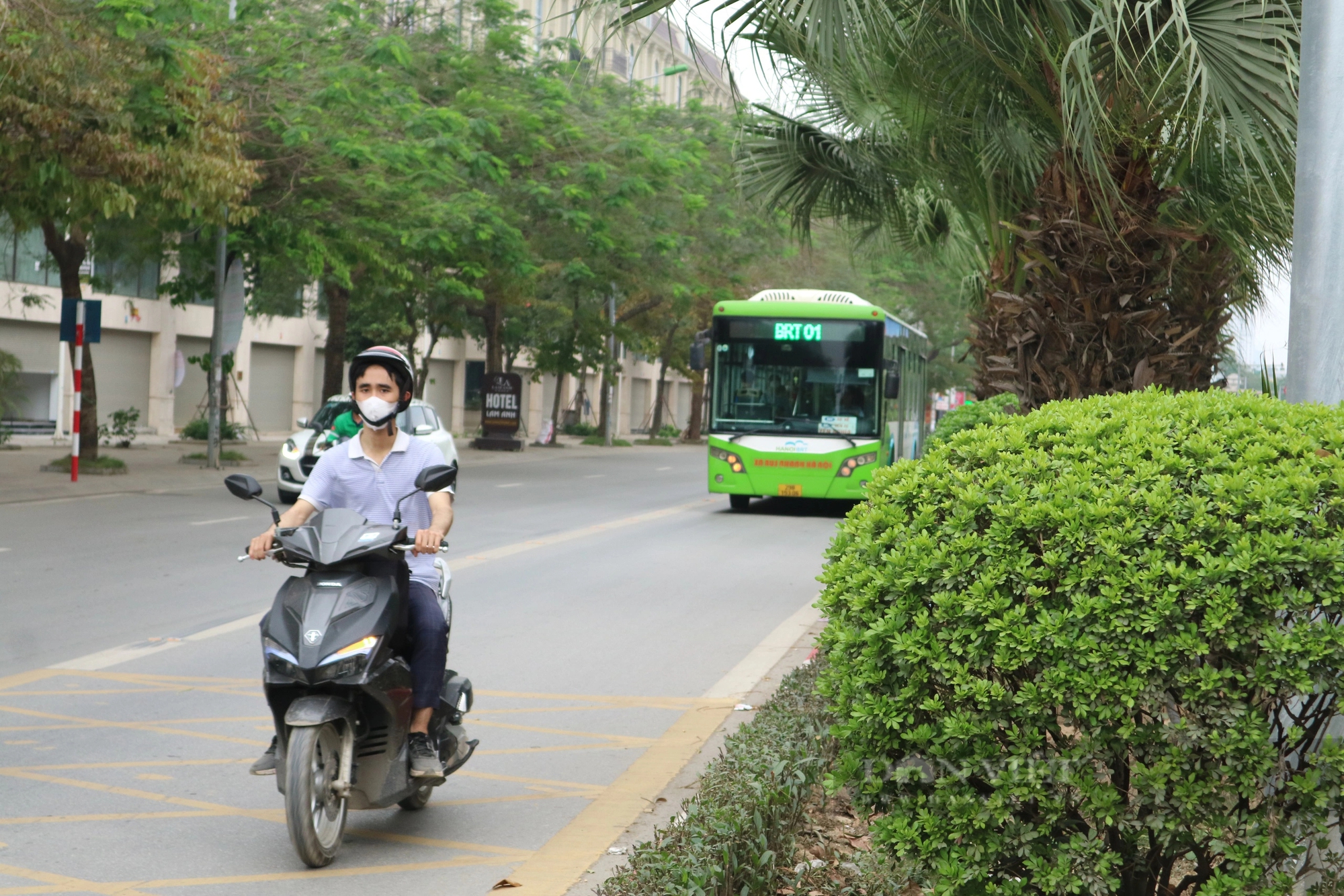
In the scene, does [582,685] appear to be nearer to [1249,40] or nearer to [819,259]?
[1249,40]

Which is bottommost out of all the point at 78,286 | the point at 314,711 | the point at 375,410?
the point at 314,711

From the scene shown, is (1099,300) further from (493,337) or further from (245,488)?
(493,337)

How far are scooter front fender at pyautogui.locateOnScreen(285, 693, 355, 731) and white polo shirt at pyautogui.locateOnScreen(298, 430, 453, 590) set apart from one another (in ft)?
2.13

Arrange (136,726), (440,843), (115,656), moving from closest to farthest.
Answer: (440,843) → (136,726) → (115,656)

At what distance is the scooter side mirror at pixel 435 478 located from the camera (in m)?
4.69

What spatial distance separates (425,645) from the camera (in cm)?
489

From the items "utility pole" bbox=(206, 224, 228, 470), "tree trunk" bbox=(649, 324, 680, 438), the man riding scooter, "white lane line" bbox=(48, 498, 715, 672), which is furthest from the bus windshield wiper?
"tree trunk" bbox=(649, 324, 680, 438)

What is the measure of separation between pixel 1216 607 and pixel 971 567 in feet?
1.72

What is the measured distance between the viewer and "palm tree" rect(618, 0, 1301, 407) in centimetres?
669

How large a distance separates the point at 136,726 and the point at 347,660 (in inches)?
104

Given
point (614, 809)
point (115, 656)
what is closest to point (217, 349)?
point (115, 656)

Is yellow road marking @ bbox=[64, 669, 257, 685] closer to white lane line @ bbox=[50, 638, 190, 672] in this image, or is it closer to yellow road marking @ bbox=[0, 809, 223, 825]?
white lane line @ bbox=[50, 638, 190, 672]

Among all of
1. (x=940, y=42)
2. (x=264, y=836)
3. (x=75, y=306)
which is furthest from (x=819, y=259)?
(x=264, y=836)

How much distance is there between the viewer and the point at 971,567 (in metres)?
3.23
